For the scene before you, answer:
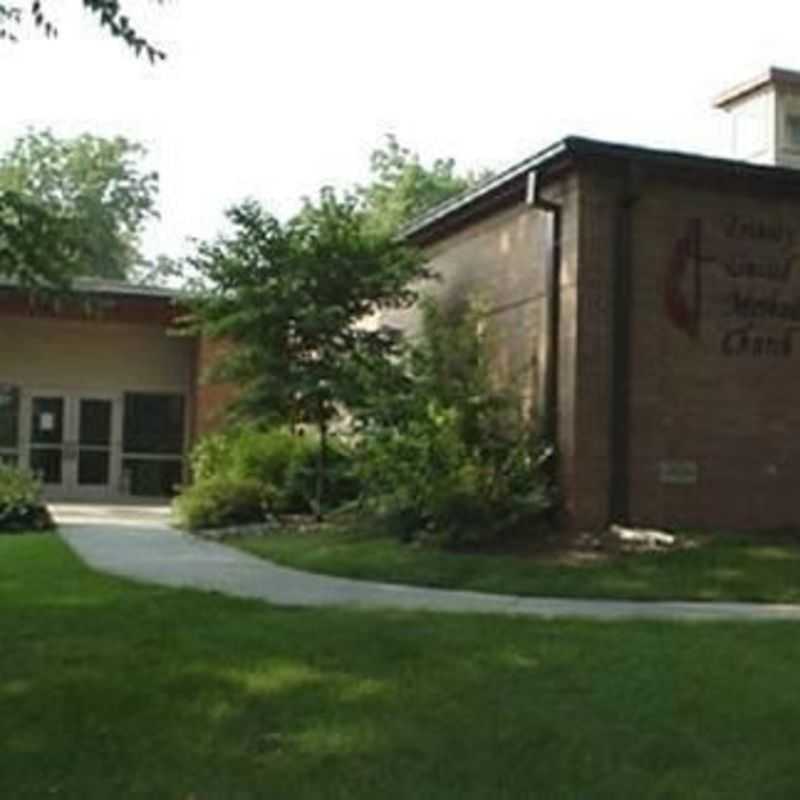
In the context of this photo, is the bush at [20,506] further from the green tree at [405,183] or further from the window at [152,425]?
the green tree at [405,183]

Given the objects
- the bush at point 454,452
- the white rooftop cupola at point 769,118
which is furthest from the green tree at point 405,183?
the bush at point 454,452

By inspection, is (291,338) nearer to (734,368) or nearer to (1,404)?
(734,368)

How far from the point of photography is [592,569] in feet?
46.5

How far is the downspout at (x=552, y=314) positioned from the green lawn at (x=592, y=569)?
223cm

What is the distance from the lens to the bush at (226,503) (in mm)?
20000

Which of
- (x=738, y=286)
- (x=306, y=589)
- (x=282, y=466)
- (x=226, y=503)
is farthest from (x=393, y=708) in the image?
(x=282, y=466)

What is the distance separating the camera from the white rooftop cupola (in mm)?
30734

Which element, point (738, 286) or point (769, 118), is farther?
point (769, 118)

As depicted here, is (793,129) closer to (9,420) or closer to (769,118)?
(769,118)

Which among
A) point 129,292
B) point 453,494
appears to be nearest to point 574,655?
point 453,494

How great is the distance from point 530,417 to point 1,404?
1698 centimetres

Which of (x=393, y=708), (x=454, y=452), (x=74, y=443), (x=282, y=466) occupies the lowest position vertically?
(x=393, y=708)

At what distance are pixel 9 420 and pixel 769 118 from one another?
16.9 metres

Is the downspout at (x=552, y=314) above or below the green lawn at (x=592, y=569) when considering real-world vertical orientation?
above
